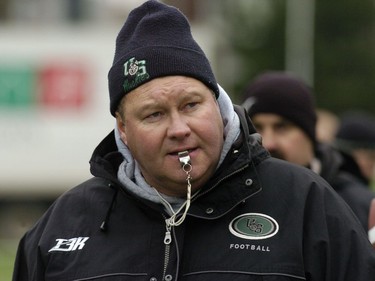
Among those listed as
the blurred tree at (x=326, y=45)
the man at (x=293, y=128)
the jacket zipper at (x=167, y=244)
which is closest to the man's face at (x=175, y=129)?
the jacket zipper at (x=167, y=244)

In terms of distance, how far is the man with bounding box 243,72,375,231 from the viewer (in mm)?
6305

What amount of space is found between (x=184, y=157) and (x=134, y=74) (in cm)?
33

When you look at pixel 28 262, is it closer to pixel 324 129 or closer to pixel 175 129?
pixel 175 129

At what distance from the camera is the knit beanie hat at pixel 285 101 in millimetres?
6492

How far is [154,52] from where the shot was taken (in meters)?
4.38

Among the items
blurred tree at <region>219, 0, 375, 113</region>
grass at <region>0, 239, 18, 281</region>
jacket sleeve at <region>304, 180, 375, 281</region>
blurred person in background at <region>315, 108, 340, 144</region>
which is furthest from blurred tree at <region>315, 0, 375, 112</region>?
jacket sleeve at <region>304, 180, 375, 281</region>

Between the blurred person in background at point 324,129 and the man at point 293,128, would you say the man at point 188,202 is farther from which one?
the blurred person in background at point 324,129

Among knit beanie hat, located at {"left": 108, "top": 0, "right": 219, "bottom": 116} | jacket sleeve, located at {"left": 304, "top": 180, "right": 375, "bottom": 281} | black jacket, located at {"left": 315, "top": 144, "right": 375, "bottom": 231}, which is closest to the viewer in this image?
jacket sleeve, located at {"left": 304, "top": 180, "right": 375, "bottom": 281}

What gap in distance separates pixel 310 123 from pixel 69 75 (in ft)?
66.5

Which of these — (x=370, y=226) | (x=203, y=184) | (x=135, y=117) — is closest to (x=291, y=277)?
(x=203, y=184)

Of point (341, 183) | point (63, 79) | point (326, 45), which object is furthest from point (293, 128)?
point (326, 45)

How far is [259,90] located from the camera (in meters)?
6.64

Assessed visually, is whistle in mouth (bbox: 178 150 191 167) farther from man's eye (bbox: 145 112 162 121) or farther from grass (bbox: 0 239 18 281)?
grass (bbox: 0 239 18 281)

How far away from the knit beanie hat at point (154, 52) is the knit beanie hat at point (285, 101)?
2.07 m
